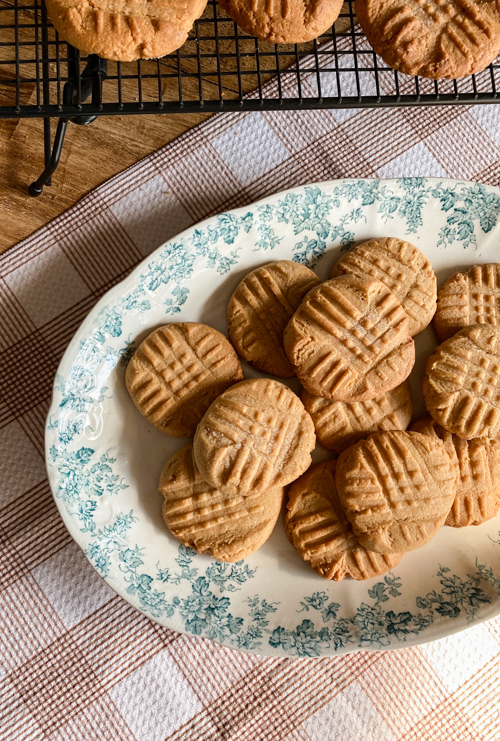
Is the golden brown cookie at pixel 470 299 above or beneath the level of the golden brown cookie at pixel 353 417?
above

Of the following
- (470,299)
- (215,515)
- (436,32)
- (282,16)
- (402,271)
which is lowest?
(215,515)

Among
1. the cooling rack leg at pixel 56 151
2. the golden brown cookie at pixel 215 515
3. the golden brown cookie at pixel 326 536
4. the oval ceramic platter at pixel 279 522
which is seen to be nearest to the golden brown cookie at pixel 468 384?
the oval ceramic platter at pixel 279 522

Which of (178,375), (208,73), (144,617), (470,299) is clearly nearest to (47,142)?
(208,73)

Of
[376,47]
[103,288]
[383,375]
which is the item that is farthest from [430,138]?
[103,288]

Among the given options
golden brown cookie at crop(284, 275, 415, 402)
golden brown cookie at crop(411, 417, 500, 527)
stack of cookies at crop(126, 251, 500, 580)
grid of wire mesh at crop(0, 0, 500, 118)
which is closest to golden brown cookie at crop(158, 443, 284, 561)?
stack of cookies at crop(126, 251, 500, 580)

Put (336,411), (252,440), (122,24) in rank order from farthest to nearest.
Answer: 1. (336,411)
2. (252,440)
3. (122,24)

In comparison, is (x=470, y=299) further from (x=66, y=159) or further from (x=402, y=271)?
(x=66, y=159)

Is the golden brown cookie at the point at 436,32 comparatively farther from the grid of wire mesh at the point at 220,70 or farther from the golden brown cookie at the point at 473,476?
the golden brown cookie at the point at 473,476
